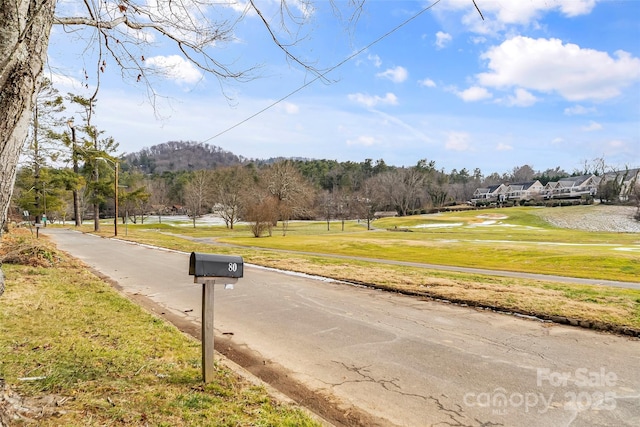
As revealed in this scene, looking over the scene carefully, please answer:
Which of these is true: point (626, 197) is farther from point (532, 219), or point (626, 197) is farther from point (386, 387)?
point (386, 387)

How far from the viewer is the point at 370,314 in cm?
678

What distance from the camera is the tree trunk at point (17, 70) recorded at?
6.70 ft

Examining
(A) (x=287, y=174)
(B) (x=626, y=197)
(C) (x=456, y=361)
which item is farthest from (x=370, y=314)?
(B) (x=626, y=197)

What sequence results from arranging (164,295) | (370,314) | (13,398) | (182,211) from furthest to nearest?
(182,211) < (164,295) < (370,314) < (13,398)

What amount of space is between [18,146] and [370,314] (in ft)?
19.3

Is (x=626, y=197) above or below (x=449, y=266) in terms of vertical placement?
above

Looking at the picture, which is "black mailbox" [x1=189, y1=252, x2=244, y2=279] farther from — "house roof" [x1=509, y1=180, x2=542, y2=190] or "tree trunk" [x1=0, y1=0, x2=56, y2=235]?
"house roof" [x1=509, y1=180, x2=542, y2=190]

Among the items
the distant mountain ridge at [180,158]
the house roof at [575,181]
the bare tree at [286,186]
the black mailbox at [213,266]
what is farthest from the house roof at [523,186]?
the black mailbox at [213,266]

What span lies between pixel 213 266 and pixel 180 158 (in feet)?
530

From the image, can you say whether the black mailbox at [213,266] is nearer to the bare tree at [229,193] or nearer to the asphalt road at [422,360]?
the asphalt road at [422,360]

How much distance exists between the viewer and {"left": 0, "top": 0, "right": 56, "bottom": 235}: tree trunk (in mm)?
2041

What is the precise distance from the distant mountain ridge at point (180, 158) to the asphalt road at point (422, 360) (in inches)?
5281

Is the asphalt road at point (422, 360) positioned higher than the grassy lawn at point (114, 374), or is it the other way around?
the grassy lawn at point (114, 374)

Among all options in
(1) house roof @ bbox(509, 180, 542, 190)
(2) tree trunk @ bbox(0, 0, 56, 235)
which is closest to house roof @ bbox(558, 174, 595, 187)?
(1) house roof @ bbox(509, 180, 542, 190)
